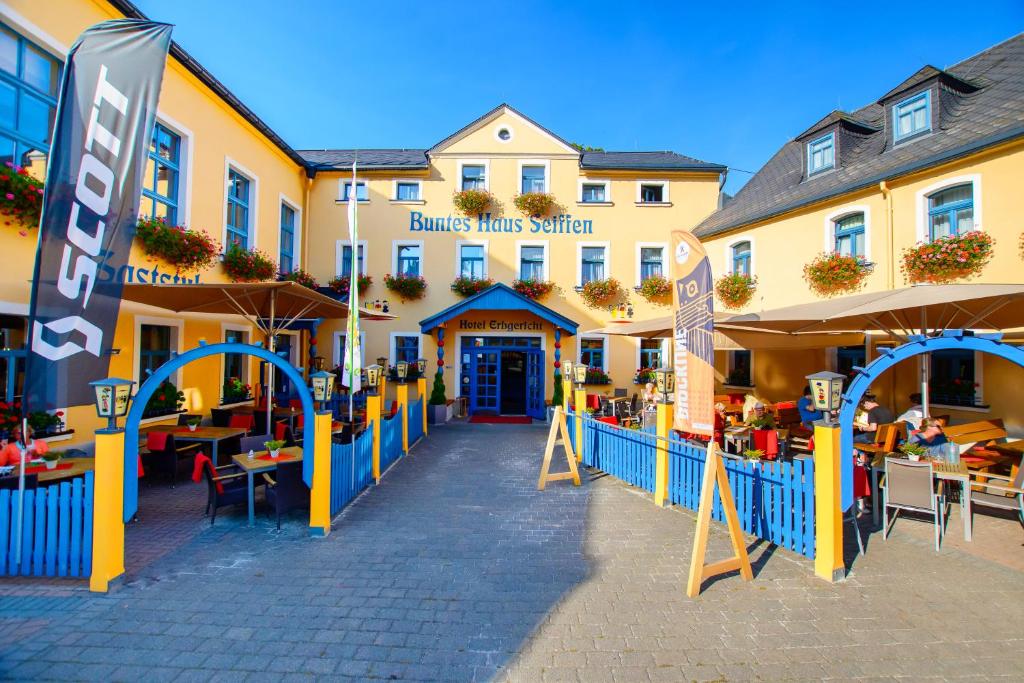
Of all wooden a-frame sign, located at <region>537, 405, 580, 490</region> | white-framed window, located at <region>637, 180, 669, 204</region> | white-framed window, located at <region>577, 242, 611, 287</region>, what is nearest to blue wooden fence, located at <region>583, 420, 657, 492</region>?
wooden a-frame sign, located at <region>537, 405, 580, 490</region>

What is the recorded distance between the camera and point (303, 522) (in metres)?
5.58

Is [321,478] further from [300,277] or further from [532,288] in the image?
[532,288]

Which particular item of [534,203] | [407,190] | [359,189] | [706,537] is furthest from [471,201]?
[706,537]

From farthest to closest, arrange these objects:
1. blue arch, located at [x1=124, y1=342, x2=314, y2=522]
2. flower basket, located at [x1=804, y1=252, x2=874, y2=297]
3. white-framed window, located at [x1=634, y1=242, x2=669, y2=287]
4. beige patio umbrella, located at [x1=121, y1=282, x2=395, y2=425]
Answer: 1. white-framed window, located at [x1=634, y1=242, x2=669, y2=287]
2. flower basket, located at [x1=804, y1=252, x2=874, y2=297]
3. beige patio umbrella, located at [x1=121, y1=282, x2=395, y2=425]
4. blue arch, located at [x1=124, y1=342, x2=314, y2=522]

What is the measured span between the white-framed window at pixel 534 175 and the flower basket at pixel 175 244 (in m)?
9.42

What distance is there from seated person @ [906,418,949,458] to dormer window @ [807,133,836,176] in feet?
27.9

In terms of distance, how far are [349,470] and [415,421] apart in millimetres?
4145

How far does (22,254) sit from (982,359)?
53.4 ft

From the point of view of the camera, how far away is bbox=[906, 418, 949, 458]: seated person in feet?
19.1

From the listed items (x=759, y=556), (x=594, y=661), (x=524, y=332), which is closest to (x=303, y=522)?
(x=594, y=661)

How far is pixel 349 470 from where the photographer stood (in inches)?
244

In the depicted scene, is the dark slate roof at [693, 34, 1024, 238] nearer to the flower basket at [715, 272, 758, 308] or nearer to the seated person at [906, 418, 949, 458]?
the flower basket at [715, 272, 758, 308]

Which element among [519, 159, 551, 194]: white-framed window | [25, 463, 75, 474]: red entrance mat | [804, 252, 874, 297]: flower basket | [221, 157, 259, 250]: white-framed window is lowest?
[25, 463, 75, 474]: red entrance mat

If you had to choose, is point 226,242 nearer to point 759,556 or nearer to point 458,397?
point 458,397
